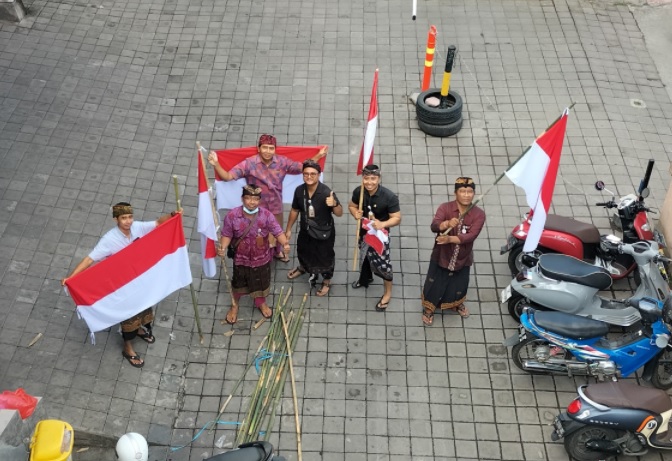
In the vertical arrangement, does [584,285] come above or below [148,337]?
above

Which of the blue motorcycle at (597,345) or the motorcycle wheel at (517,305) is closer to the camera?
the blue motorcycle at (597,345)

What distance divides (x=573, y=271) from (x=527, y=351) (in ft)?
3.42

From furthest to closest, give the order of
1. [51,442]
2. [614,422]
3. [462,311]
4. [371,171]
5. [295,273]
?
[295,273]
[462,311]
[371,171]
[614,422]
[51,442]

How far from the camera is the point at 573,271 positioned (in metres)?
8.37

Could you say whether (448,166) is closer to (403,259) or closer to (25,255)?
(403,259)

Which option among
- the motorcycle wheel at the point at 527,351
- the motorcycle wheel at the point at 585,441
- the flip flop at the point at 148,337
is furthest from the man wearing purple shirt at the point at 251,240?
the motorcycle wheel at the point at 585,441

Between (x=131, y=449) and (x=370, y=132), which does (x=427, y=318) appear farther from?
(x=131, y=449)

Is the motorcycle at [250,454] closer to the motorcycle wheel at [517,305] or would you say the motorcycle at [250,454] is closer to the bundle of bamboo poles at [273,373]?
the bundle of bamboo poles at [273,373]

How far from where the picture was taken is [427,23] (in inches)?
543

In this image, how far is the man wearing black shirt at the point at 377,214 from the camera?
8.25 m

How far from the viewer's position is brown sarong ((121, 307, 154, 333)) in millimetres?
8086

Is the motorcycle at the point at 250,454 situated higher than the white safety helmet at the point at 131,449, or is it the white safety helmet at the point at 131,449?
the white safety helmet at the point at 131,449

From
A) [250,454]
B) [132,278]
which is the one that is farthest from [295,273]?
[250,454]

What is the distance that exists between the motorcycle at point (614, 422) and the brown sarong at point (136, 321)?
14.7 feet
